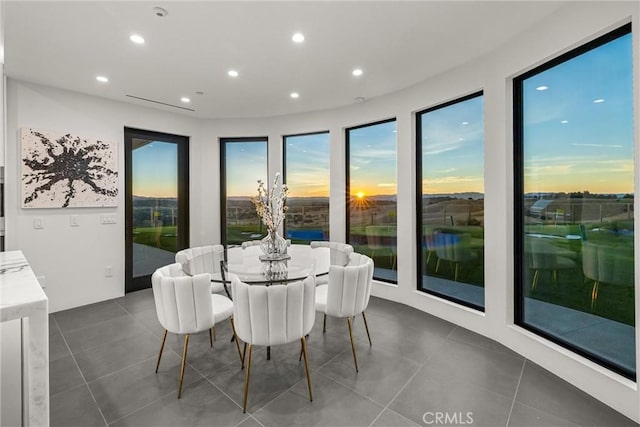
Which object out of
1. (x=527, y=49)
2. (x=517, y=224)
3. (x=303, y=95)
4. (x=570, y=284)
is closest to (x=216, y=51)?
(x=303, y=95)

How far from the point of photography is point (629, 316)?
6.91ft

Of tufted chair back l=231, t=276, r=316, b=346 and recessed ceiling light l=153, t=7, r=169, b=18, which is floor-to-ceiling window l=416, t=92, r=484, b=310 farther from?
recessed ceiling light l=153, t=7, r=169, b=18

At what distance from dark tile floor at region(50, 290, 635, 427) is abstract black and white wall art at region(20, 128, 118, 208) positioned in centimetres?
160

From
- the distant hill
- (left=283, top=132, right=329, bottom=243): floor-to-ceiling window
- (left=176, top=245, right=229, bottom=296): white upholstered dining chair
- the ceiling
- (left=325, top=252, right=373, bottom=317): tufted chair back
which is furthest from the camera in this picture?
(left=283, top=132, right=329, bottom=243): floor-to-ceiling window

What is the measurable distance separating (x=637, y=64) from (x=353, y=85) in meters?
2.48

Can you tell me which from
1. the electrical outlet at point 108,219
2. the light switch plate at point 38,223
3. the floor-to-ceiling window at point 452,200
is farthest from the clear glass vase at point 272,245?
the light switch plate at point 38,223

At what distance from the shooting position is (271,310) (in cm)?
194

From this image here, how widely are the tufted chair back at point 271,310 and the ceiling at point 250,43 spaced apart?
202cm

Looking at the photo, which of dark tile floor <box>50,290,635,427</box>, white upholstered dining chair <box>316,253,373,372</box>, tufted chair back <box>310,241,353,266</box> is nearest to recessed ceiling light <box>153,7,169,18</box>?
white upholstered dining chair <box>316,253,373,372</box>

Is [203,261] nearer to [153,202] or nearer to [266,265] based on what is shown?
[266,265]

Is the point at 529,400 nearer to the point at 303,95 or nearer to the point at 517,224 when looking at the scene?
the point at 517,224

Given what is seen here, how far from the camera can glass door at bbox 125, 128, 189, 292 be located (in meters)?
4.41

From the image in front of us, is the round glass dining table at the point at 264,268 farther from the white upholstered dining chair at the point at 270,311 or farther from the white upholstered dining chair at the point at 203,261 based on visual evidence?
the white upholstered dining chair at the point at 270,311

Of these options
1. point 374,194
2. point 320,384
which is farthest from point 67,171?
point 374,194
